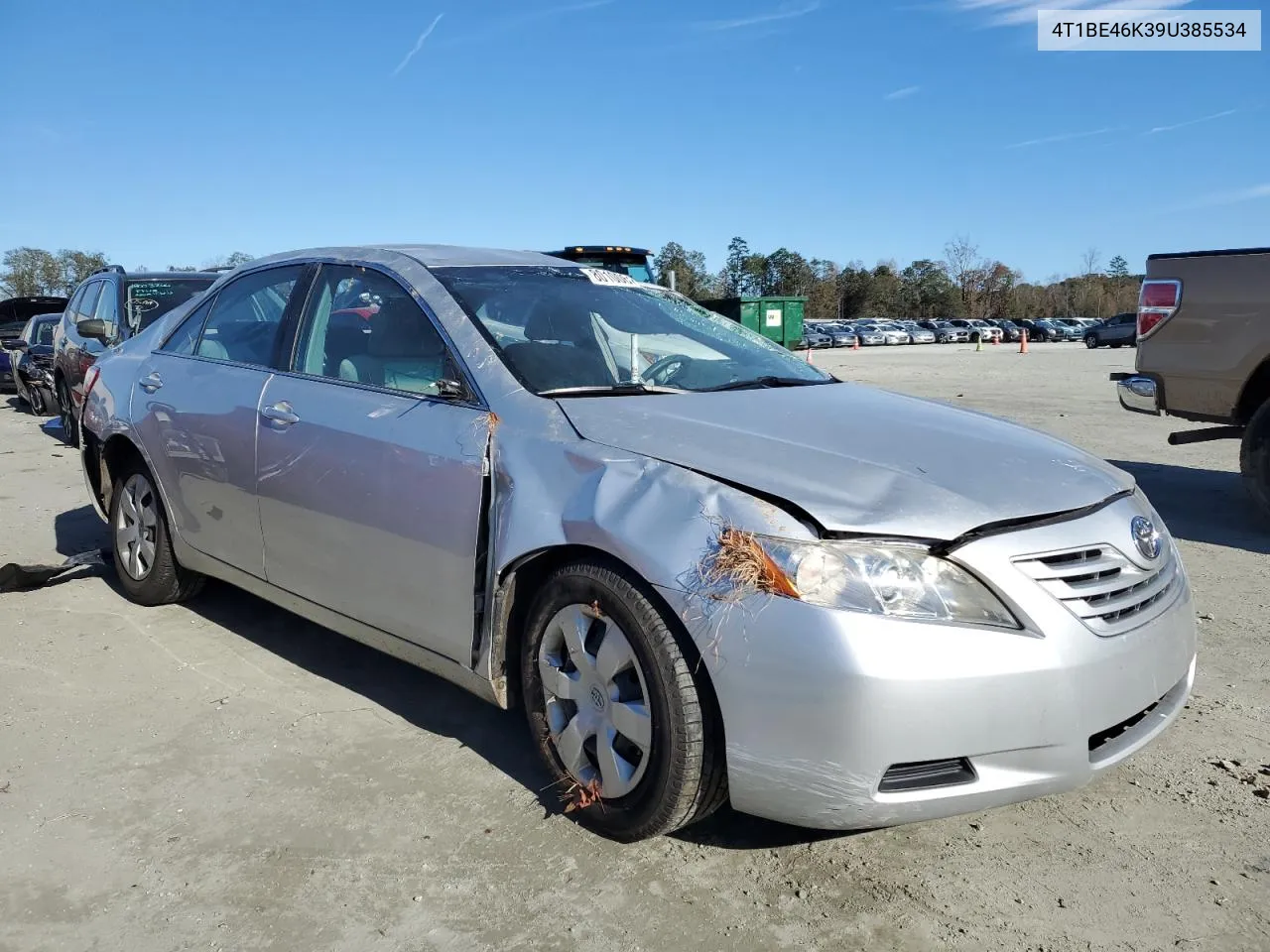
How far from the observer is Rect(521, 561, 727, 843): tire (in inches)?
95.4

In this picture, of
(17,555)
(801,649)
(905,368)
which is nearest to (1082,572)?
(801,649)

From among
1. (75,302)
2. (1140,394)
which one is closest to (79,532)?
(75,302)

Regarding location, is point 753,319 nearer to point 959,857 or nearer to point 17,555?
point 17,555

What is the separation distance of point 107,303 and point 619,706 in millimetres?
9339

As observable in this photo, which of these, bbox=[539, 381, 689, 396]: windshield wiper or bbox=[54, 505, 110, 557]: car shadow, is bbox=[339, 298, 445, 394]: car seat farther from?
bbox=[54, 505, 110, 557]: car shadow

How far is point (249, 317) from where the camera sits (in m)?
4.23

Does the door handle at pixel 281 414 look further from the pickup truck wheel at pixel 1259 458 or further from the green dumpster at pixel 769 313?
the green dumpster at pixel 769 313

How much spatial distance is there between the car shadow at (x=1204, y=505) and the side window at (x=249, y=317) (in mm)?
5226

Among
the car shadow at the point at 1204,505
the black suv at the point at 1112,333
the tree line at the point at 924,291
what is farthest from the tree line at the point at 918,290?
the car shadow at the point at 1204,505

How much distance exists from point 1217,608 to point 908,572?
314 centimetres

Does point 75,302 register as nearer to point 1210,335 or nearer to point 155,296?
point 155,296

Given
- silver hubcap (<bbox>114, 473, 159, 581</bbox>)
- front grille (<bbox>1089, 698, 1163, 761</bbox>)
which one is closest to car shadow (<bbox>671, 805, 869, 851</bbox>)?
front grille (<bbox>1089, 698, 1163, 761</bbox>)

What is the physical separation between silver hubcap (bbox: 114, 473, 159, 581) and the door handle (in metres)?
1.18

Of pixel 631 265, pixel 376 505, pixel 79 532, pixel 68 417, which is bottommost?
pixel 79 532
